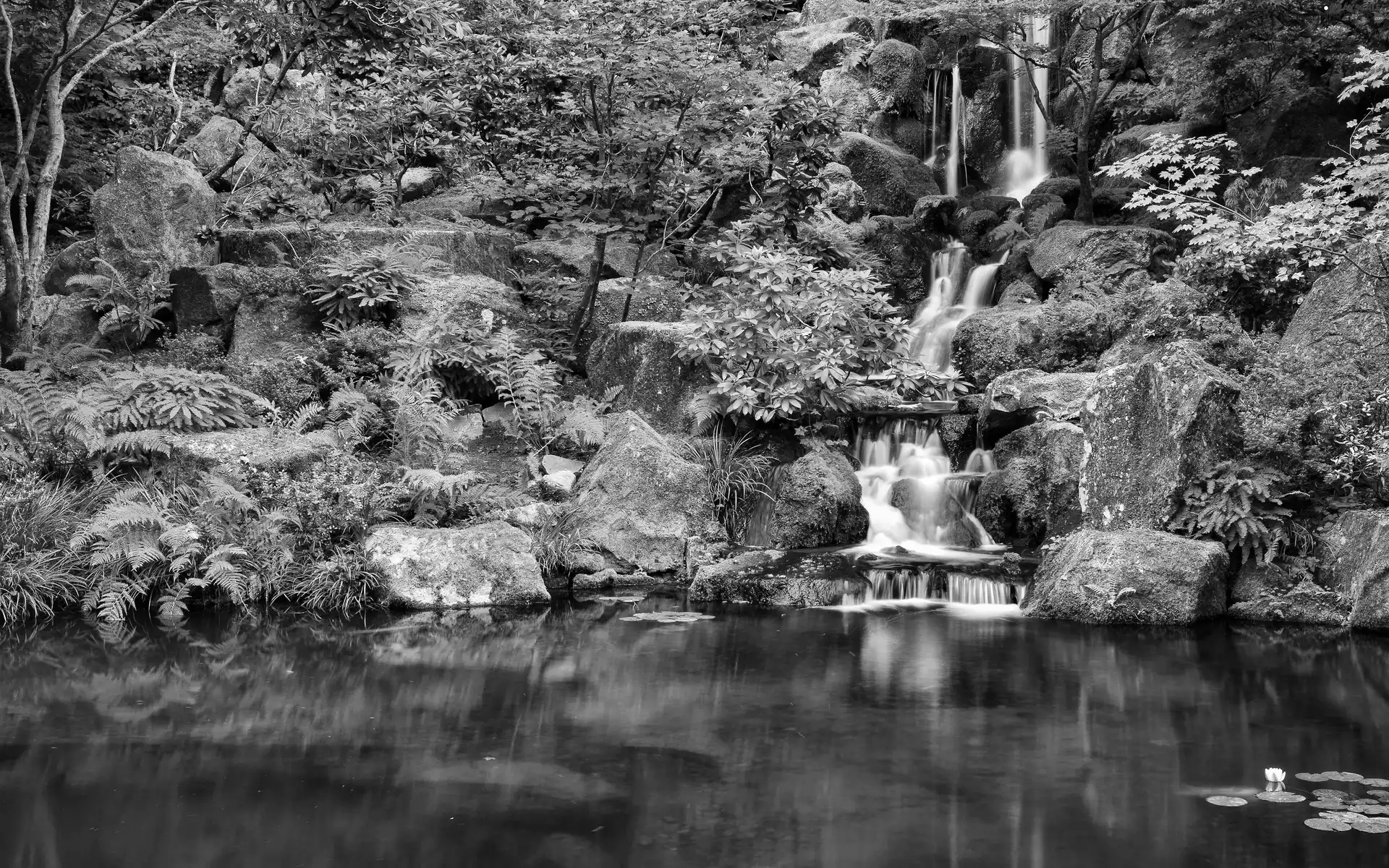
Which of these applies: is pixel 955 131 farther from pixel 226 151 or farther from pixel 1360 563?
pixel 1360 563

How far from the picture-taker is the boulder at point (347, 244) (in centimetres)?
1410

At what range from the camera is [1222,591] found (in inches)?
354

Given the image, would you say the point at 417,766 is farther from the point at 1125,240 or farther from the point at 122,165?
the point at 1125,240

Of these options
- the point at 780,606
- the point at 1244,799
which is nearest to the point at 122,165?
the point at 780,606

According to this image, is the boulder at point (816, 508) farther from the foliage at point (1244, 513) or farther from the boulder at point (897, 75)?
the boulder at point (897, 75)

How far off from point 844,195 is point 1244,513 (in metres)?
9.17

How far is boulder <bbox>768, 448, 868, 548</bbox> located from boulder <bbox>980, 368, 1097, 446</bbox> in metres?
1.90

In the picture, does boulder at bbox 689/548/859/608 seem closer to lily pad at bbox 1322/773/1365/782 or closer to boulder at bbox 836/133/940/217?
lily pad at bbox 1322/773/1365/782

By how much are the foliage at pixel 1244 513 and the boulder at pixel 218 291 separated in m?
10.7

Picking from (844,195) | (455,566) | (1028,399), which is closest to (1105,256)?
(844,195)

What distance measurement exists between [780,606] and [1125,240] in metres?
9.05

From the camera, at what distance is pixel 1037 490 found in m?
11.0

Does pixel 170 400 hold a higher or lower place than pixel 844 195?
lower

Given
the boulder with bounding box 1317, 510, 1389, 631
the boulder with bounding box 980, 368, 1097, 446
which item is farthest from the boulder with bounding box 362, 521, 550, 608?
the boulder with bounding box 1317, 510, 1389, 631
